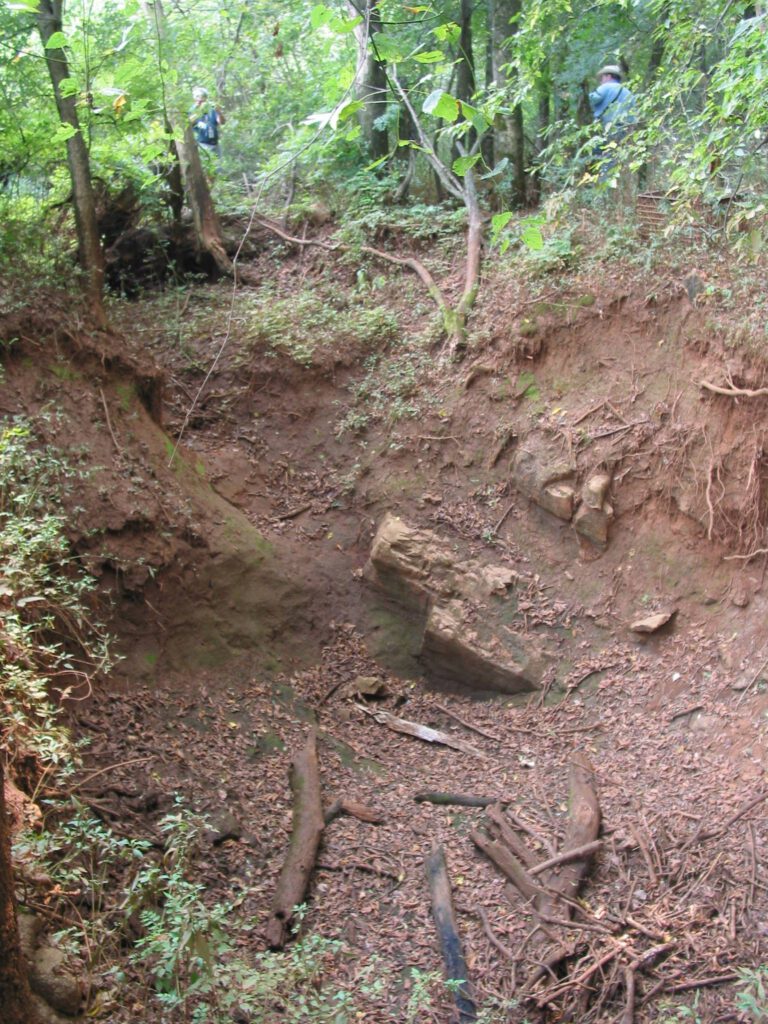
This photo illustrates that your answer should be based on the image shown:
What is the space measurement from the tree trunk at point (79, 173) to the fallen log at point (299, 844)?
4871 mm

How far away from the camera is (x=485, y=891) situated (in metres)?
6.10

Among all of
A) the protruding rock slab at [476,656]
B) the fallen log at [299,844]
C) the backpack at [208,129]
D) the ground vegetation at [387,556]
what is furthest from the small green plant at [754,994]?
the backpack at [208,129]

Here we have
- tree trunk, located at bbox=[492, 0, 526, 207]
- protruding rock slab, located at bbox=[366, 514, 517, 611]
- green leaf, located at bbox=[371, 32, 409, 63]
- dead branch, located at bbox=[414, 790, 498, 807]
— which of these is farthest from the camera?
tree trunk, located at bbox=[492, 0, 526, 207]

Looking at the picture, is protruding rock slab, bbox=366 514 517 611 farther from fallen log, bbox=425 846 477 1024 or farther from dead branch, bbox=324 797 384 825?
fallen log, bbox=425 846 477 1024

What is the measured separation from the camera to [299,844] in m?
A: 6.24

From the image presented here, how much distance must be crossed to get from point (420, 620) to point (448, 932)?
11.6ft

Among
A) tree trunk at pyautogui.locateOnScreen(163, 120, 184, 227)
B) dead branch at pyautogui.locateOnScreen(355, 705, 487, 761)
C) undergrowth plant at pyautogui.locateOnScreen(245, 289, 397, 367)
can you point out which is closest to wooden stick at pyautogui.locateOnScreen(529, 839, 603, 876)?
dead branch at pyautogui.locateOnScreen(355, 705, 487, 761)

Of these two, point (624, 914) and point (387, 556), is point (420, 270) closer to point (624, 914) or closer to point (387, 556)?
point (387, 556)

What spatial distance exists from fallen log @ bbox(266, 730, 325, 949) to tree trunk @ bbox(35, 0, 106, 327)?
192 inches

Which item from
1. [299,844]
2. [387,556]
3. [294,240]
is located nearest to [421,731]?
[387,556]

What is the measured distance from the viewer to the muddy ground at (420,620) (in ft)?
18.8

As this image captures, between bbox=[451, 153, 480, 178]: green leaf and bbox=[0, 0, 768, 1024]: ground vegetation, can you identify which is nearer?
bbox=[451, 153, 480, 178]: green leaf

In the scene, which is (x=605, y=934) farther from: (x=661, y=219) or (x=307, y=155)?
(x=307, y=155)

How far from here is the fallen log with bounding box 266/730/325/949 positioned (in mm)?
5574
